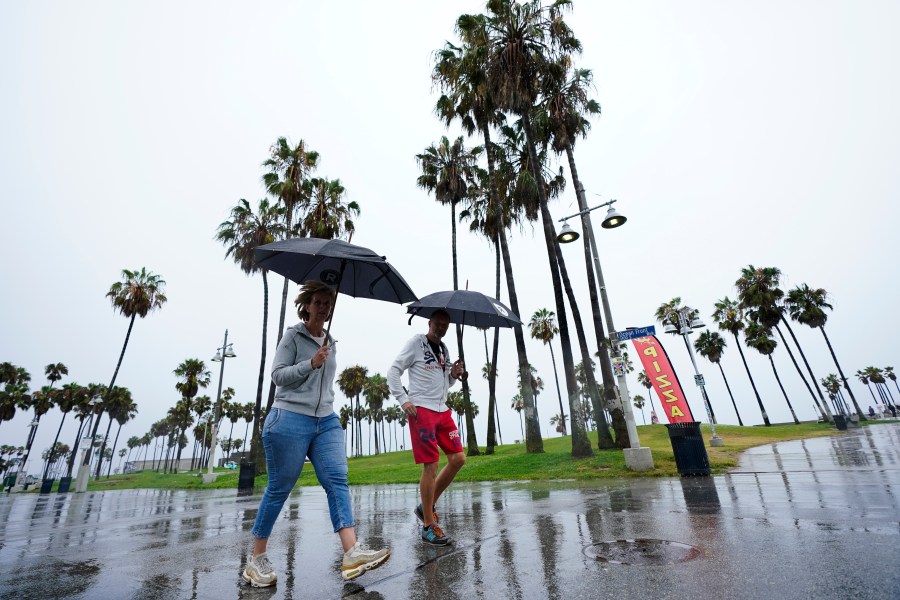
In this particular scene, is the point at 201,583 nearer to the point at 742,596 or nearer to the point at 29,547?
the point at 742,596

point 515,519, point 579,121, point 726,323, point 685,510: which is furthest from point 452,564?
point 726,323

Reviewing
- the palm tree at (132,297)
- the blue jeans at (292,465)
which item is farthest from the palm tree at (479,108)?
the palm tree at (132,297)

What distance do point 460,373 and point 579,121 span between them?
17.4m

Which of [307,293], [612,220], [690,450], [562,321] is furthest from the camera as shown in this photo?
[562,321]

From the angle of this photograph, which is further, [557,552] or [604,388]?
[604,388]

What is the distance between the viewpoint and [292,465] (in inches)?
122

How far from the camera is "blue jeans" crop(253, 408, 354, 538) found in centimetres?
305

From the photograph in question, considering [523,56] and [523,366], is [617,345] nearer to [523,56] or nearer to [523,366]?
[523,366]

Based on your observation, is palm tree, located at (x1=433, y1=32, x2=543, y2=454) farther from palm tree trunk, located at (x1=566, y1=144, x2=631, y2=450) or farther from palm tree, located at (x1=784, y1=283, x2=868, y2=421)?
palm tree, located at (x1=784, y1=283, x2=868, y2=421)

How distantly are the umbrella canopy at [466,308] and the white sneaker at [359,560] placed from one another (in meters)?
2.33

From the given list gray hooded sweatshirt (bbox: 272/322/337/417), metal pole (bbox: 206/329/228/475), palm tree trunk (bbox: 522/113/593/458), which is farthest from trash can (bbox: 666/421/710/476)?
metal pole (bbox: 206/329/228/475)

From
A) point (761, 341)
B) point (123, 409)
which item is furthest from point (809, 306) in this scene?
point (123, 409)

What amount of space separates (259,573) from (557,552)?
2221mm

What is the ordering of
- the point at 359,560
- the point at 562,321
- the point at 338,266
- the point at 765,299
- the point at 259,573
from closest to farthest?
1. the point at 359,560
2. the point at 259,573
3. the point at 338,266
4. the point at 562,321
5. the point at 765,299
